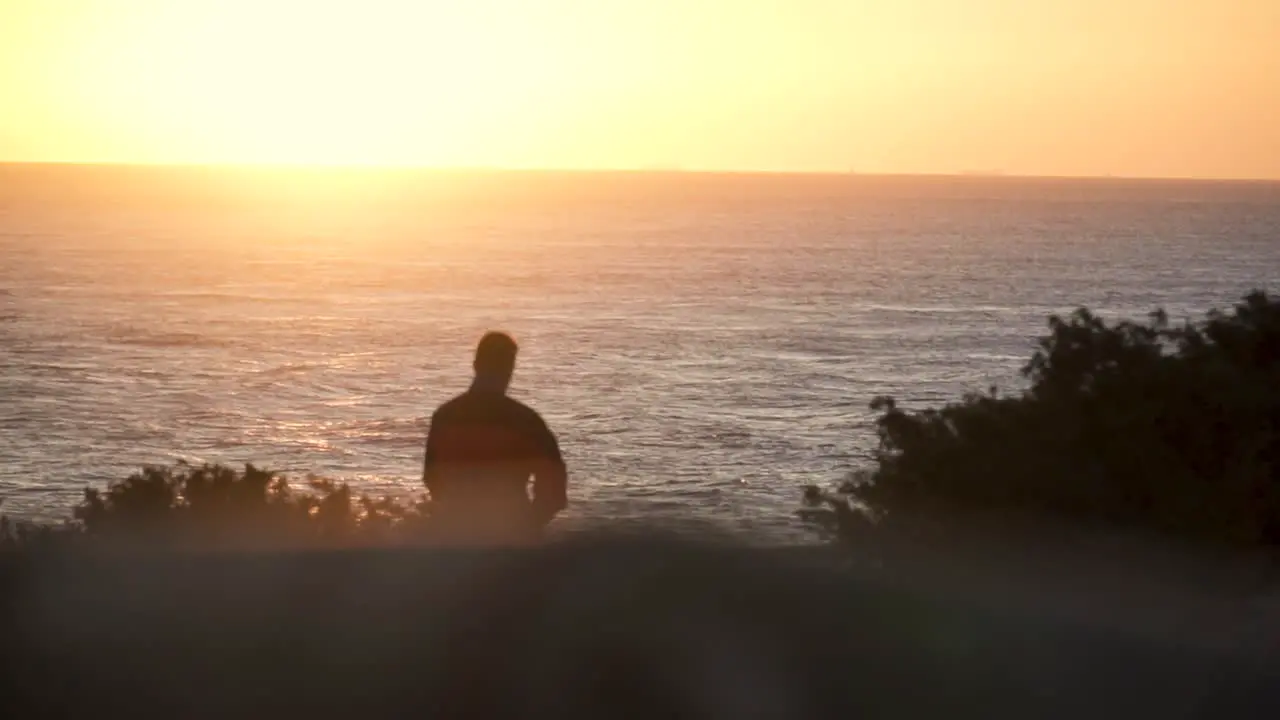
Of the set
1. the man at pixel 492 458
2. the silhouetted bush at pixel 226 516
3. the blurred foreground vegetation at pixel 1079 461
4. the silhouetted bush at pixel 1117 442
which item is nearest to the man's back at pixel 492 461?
the man at pixel 492 458

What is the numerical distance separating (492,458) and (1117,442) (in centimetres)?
413

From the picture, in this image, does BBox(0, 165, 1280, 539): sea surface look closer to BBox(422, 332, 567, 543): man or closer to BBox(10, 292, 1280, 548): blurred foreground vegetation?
BBox(422, 332, 567, 543): man

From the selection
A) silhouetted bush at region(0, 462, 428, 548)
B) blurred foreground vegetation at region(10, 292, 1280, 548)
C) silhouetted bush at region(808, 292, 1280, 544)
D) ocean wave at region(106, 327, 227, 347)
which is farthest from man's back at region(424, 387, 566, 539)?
ocean wave at region(106, 327, 227, 347)

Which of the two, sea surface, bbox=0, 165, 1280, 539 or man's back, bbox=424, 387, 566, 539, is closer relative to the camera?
man's back, bbox=424, 387, 566, 539

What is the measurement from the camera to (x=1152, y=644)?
5.00 m

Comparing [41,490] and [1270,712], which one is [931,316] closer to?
Answer: [41,490]

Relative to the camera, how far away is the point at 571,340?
6425 centimetres

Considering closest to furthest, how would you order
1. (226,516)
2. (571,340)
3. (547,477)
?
(547,477) < (226,516) < (571,340)

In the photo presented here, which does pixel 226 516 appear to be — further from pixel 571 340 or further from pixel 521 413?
pixel 571 340

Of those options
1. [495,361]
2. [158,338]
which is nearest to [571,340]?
[158,338]

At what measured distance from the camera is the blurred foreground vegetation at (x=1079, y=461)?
7.81 metres

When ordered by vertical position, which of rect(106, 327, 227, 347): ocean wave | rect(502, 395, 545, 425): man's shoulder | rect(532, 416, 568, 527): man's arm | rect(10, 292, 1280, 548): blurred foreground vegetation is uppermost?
rect(502, 395, 545, 425): man's shoulder

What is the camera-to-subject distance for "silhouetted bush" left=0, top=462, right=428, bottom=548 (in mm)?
5730

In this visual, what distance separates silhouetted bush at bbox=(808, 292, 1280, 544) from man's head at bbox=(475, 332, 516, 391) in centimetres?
340
